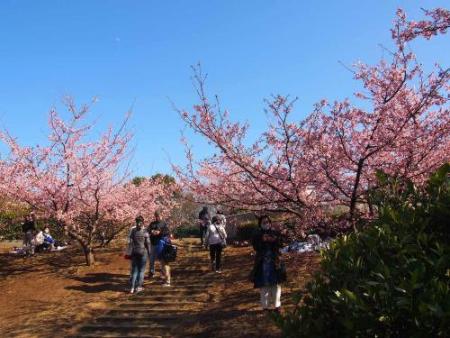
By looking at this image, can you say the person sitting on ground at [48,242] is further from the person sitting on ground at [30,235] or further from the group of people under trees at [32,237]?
the person sitting on ground at [30,235]

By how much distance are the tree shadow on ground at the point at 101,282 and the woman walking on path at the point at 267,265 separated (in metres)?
5.01

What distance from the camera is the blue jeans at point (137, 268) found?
10576 millimetres

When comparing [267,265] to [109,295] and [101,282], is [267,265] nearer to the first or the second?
[109,295]

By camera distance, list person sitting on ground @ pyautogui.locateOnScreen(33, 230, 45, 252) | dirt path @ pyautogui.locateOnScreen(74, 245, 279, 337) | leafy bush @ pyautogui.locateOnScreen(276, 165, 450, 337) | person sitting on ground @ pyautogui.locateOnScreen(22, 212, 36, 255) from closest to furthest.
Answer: leafy bush @ pyautogui.locateOnScreen(276, 165, 450, 337) < dirt path @ pyautogui.locateOnScreen(74, 245, 279, 337) < person sitting on ground @ pyautogui.locateOnScreen(22, 212, 36, 255) < person sitting on ground @ pyautogui.locateOnScreen(33, 230, 45, 252)

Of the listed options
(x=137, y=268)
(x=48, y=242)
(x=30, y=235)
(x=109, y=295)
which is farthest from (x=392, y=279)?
(x=48, y=242)

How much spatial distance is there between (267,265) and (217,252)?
4862 mm

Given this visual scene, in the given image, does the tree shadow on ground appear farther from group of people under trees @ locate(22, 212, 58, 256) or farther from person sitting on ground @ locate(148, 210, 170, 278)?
group of people under trees @ locate(22, 212, 58, 256)

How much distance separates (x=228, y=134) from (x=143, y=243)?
157 inches

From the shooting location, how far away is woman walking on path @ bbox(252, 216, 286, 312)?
24.5 feet

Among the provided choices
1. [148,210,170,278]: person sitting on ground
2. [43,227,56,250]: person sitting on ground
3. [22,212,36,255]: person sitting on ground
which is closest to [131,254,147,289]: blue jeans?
[148,210,170,278]: person sitting on ground

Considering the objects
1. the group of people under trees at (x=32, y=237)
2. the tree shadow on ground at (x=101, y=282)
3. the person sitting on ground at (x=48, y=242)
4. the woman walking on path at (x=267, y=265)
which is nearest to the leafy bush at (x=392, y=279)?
the woman walking on path at (x=267, y=265)

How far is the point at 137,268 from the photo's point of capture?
10.8 metres

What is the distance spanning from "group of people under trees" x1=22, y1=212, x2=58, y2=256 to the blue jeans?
643 centimetres

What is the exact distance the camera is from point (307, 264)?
329 inches
